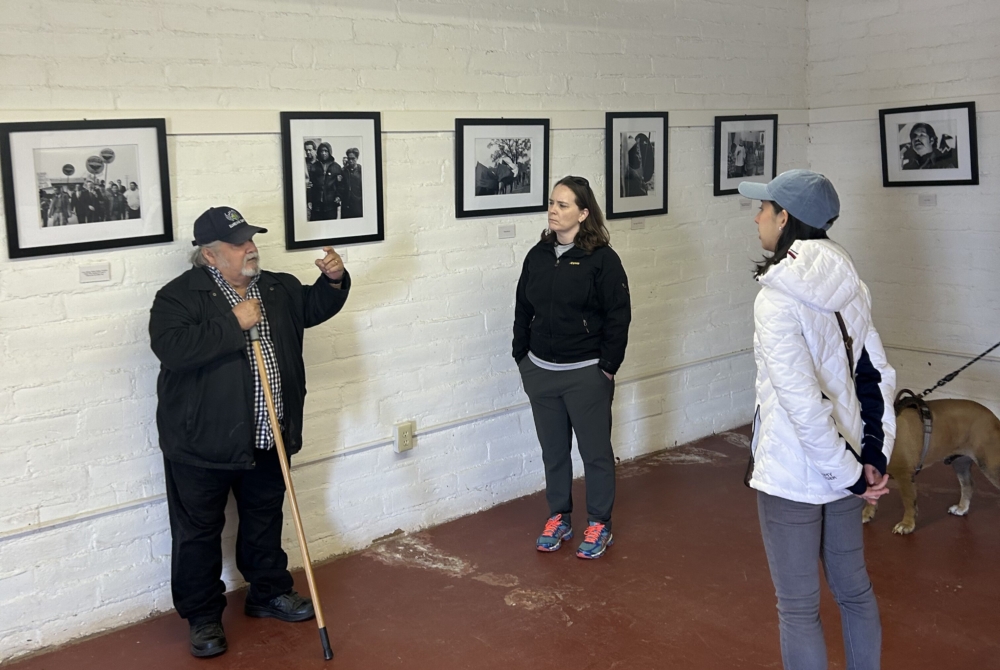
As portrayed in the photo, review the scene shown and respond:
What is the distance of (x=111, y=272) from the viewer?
367 centimetres

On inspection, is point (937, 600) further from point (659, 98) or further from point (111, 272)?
point (111, 272)

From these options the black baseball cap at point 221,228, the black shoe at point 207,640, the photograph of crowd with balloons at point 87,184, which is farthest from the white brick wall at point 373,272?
the black shoe at point 207,640

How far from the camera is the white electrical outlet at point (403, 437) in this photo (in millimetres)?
4688

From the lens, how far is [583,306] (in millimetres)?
4344

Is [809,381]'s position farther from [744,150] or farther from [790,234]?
[744,150]

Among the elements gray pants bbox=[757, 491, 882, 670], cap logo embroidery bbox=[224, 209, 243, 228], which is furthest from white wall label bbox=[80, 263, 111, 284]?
gray pants bbox=[757, 491, 882, 670]

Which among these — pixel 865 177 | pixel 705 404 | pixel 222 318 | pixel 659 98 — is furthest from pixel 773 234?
pixel 865 177

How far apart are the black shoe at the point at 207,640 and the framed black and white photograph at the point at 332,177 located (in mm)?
1575

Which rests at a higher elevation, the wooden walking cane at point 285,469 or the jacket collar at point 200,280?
the jacket collar at point 200,280

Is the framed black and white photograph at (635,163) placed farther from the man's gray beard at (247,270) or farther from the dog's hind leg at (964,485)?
the man's gray beard at (247,270)

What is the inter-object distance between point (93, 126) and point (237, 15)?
0.75 metres

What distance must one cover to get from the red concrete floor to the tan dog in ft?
0.80

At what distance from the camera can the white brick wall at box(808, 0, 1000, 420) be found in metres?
5.82

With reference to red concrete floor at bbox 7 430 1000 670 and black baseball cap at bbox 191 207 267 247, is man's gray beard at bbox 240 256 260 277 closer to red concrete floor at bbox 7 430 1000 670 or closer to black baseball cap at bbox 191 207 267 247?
black baseball cap at bbox 191 207 267 247
